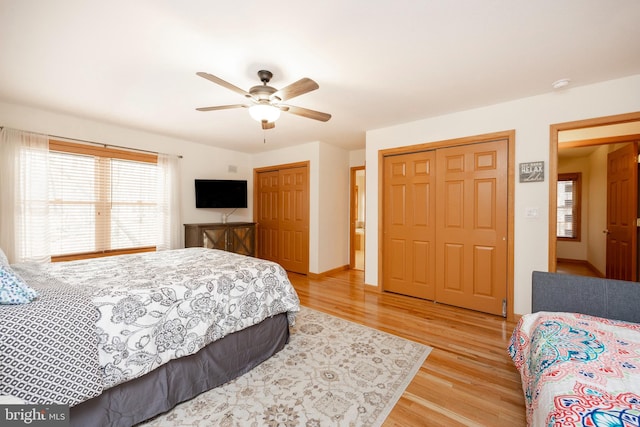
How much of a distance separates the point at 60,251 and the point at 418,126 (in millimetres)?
4932

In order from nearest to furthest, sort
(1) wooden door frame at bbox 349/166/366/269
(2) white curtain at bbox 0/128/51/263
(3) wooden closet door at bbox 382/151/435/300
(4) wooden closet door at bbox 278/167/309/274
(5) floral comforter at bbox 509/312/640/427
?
(5) floral comforter at bbox 509/312/640/427 < (2) white curtain at bbox 0/128/51/263 < (3) wooden closet door at bbox 382/151/435/300 < (4) wooden closet door at bbox 278/167/309/274 < (1) wooden door frame at bbox 349/166/366/269

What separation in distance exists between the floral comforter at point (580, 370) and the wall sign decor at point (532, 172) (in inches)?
63.9

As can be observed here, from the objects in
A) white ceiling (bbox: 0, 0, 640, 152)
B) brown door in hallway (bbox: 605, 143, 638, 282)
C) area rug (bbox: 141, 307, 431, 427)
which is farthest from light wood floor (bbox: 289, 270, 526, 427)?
white ceiling (bbox: 0, 0, 640, 152)

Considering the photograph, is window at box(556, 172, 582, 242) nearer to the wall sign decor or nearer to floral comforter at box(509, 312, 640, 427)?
the wall sign decor

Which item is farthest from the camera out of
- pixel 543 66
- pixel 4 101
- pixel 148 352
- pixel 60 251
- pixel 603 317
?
pixel 60 251

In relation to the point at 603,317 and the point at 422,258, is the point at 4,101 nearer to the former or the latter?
the point at 422,258

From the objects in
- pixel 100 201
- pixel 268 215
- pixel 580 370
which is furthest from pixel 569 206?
pixel 100 201

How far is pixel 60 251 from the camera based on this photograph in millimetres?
3289

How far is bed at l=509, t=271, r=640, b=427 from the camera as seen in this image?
34.8 inches

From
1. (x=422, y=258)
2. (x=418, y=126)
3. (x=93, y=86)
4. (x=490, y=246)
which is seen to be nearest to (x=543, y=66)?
(x=418, y=126)

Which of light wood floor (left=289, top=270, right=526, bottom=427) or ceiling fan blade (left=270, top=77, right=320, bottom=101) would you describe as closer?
light wood floor (left=289, top=270, right=526, bottom=427)

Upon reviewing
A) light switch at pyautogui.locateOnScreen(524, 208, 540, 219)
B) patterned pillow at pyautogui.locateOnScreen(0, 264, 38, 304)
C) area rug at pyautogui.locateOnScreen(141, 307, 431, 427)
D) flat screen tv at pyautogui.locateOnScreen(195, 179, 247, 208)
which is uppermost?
flat screen tv at pyautogui.locateOnScreen(195, 179, 247, 208)

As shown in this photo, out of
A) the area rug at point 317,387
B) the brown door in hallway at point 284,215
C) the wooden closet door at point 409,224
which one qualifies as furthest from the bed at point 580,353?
the brown door in hallway at point 284,215

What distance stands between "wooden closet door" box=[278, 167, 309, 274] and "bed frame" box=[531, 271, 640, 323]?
3.37 meters
